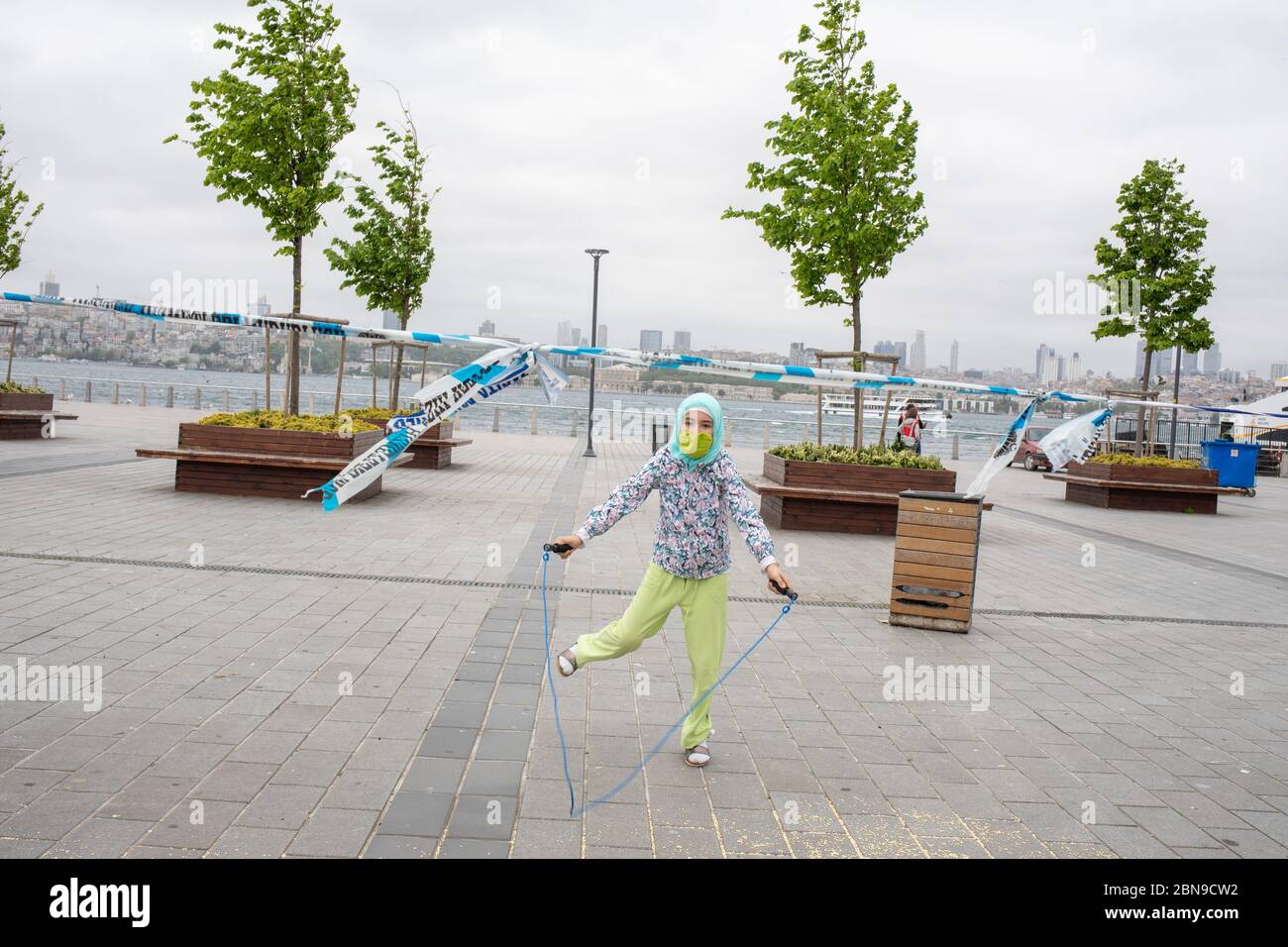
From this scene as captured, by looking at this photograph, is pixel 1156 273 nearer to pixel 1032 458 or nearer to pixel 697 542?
pixel 1032 458

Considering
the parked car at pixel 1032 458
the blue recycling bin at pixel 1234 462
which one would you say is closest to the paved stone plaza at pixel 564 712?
the blue recycling bin at pixel 1234 462

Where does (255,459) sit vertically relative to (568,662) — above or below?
above

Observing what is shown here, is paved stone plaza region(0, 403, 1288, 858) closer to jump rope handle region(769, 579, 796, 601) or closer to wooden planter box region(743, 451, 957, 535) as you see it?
jump rope handle region(769, 579, 796, 601)

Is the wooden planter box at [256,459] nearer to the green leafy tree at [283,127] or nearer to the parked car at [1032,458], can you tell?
the green leafy tree at [283,127]

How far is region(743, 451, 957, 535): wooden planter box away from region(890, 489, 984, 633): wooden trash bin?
195 inches

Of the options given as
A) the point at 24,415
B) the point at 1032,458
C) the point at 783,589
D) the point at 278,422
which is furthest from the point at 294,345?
the point at 1032,458

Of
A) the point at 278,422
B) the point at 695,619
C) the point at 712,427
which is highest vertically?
the point at 712,427

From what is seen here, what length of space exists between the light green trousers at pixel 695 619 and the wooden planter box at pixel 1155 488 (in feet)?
52.0

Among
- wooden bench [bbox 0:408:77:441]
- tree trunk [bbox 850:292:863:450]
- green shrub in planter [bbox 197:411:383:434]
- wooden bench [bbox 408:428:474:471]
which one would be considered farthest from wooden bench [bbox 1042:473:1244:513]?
wooden bench [bbox 0:408:77:441]

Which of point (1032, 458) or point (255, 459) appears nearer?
point (255, 459)

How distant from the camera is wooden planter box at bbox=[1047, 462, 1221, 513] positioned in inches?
707

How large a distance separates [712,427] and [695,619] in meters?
0.93

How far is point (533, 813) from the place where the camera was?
153 inches

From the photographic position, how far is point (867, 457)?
13.2 m
